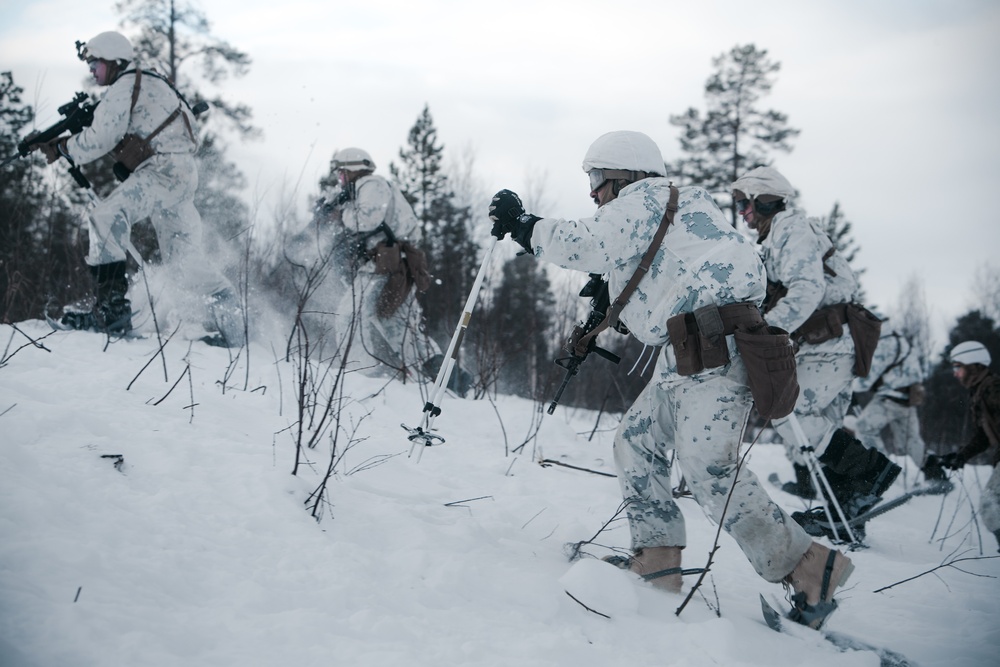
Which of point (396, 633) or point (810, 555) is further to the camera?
point (810, 555)

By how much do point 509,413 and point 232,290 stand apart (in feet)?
8.72

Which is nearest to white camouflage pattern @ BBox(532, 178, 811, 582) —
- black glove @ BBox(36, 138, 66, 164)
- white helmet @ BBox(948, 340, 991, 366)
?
black glove @ BBox(36, 138, 66, 164)

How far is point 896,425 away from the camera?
7602 millimetres

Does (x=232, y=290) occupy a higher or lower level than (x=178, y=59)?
lower

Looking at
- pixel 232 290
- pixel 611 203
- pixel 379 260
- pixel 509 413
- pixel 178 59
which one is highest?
pixel 178 59

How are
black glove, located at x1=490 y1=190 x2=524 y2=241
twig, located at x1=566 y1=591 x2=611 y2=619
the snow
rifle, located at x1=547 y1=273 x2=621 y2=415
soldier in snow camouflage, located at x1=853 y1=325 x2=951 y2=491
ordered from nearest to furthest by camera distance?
the snow, twig, located at x1=566 y1=591 x2=611 y2=619, black glove, located at x1=490 y1=190 x2=524 y2=241, rifle, located at x1=547 y1=273 x2=621 y2=415, soldier in snow camouflage, located at x1=853 y1=325 x2=951 y2=491

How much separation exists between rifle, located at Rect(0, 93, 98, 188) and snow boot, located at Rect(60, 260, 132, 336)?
0.64 m

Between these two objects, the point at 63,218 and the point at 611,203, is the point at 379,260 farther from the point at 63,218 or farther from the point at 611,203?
the point at 63,218

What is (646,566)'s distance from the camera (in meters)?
2.61

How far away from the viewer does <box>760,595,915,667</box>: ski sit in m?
2.22

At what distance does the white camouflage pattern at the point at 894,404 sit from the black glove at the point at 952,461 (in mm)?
2324

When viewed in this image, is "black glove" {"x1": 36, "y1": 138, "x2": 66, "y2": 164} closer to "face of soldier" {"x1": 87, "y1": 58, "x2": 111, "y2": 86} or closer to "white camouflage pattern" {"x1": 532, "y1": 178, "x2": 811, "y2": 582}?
"face of soldier" {"x1": 87, "y1": 58, "x2": 111, "y2": 86}

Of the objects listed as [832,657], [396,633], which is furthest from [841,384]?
[396,633]

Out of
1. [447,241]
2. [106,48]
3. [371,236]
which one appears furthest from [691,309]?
[447,241]
